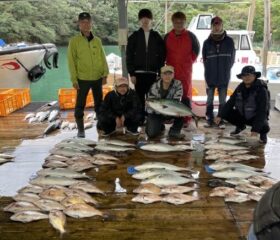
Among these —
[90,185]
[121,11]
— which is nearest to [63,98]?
[121,11]

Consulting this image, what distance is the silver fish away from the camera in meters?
3.02

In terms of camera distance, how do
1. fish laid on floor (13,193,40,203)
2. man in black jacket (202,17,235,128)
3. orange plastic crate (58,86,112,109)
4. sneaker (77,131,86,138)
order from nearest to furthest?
fish laid on floor (13,193,40,203) → sneaker (77,131,86,138) → man in black jacket (202,17,235,128) → orange plastic crate (58,86,112,109)

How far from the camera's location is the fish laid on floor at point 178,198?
109 inches

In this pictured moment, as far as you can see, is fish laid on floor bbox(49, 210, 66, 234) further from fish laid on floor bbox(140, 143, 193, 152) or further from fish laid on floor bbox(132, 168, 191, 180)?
fish laid on floor bbox(140, 143, 193, 152)

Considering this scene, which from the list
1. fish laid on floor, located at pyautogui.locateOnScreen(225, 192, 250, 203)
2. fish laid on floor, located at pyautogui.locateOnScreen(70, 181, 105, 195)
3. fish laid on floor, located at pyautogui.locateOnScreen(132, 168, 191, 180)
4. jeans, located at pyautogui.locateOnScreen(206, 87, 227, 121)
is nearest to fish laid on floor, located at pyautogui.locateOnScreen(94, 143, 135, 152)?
fish laid on floor, located at pyautogui.locateOnScreen(132, 168, 191, 180)

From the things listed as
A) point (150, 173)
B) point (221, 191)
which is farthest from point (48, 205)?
point (221, 191)

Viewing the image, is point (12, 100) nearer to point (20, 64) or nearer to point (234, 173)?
point (20, 64)

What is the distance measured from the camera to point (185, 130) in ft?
16.6

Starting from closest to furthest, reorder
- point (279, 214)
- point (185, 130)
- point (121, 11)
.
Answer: point (279, 214) → point (185, 130) → point (121, 11)

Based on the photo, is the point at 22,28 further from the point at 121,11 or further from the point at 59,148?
the point at 59,148

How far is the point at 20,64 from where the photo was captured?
33.6 feet

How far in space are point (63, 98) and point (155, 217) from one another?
4.75m

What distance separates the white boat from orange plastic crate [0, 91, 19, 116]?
11.0 ft

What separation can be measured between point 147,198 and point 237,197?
0.68m
